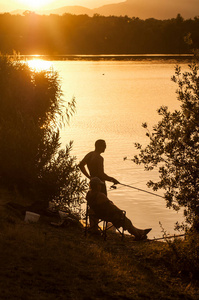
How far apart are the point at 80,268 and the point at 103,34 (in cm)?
13838

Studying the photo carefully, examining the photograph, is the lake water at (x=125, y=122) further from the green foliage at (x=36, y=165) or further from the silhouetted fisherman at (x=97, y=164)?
the silhouetted fisherman at (x=97, y=164)

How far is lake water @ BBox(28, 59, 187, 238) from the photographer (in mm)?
20328

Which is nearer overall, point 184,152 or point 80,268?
point 80,268

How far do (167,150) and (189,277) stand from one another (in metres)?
2.37

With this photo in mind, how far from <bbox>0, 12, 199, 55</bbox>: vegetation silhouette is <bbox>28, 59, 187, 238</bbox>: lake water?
2456 cm

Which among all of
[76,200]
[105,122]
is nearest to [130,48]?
[105,122]

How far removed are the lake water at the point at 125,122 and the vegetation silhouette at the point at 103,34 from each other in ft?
80.6

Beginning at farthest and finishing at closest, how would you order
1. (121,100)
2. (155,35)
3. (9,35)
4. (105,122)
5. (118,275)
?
(155,35), (9,35), (121,100), (105,122), (118,275)

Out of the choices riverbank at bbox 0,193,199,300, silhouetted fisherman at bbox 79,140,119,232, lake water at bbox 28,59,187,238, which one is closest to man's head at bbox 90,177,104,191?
silhouetted fisherman at bbox 79,140,119,232

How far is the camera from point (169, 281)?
27.2 feet

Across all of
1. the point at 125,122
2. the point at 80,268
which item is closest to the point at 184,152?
the point at 80,268

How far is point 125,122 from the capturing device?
1810 inches

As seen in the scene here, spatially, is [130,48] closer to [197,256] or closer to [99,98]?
[99,98]

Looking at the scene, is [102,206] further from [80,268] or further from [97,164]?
[80,268]
